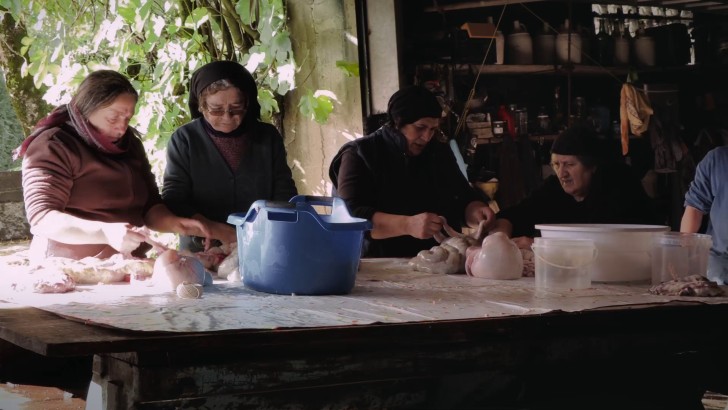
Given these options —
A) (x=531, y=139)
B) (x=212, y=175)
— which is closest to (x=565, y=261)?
(x=212, y=175)

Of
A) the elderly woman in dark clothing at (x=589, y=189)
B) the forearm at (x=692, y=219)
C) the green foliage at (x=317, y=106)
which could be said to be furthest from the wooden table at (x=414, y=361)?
the green foliage at (x=317, y=106)

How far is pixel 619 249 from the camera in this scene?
3127 millimetres

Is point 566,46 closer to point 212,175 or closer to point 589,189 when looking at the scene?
point 589,189

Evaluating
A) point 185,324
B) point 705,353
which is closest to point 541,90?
point 705,353

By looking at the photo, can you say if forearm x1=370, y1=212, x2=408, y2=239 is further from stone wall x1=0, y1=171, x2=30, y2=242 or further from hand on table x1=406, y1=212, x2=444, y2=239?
stone wall x1=0, y1=171, x2=30, y2=242

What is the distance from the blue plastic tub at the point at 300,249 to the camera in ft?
9.14

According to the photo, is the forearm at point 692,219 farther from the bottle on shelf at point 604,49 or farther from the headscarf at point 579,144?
the bottle on shelf at point 604,49

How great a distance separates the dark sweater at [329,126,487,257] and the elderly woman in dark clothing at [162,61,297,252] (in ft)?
A: 1.01

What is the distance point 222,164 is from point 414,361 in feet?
6.80

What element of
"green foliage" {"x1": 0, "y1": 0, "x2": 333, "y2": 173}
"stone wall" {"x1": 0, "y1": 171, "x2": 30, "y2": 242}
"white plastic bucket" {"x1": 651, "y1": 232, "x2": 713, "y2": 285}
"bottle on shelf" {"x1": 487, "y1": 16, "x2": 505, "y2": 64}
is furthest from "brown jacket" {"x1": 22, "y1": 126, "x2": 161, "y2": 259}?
"stone wall" {"x1": 0, "y1": 171, "x2": 30, "y2": 242}

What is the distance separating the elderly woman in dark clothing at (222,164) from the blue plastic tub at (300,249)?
49.0 inches

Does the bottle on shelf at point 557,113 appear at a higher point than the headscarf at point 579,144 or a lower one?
higher

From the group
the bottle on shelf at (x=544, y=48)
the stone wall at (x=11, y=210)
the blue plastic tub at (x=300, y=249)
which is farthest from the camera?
the stone wall at (x=11, y=210)

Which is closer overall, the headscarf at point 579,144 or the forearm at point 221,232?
the forearm at point 221,232
